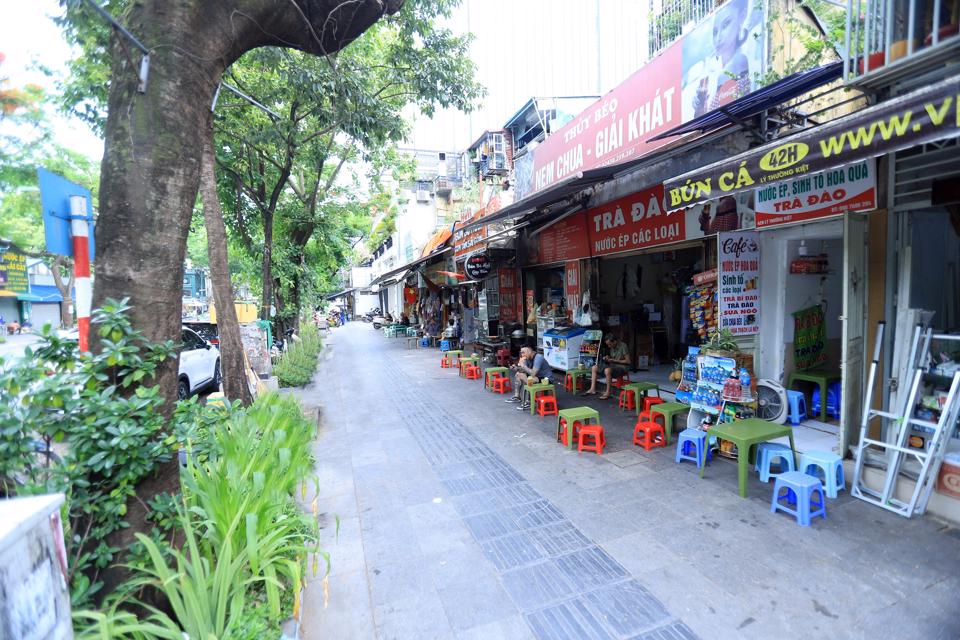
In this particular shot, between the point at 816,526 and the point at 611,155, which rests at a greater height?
the point at 611,155

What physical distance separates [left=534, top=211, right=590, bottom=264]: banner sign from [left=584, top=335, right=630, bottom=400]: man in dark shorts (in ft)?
6.15

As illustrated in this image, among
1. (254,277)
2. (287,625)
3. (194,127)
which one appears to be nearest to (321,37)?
(194,127)

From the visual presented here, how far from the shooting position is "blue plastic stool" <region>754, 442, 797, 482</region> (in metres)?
4.48

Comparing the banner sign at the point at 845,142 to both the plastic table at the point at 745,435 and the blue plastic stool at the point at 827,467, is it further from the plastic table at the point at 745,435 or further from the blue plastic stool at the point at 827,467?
the blue plastic stool at the point at 827,467

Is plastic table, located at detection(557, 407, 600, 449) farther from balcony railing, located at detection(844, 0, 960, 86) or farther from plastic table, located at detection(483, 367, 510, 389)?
balcony railing, located at detection(844, 0, 960, 86)

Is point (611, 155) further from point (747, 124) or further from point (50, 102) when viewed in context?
point (50, 102)

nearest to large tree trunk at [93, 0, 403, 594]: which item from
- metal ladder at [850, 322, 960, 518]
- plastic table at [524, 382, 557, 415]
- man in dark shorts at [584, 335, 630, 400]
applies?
metal ladder at [850, 322, 960, 518]

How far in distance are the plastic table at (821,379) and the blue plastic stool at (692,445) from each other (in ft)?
5.11

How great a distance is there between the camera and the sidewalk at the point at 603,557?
2.79 metres

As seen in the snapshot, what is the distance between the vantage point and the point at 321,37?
3486mm

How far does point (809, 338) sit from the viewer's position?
5.88 meters

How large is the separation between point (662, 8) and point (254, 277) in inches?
501

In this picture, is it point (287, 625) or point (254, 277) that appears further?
point (254, 277)

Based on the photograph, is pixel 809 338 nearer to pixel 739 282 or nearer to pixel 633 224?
Result: pixel 739 282
